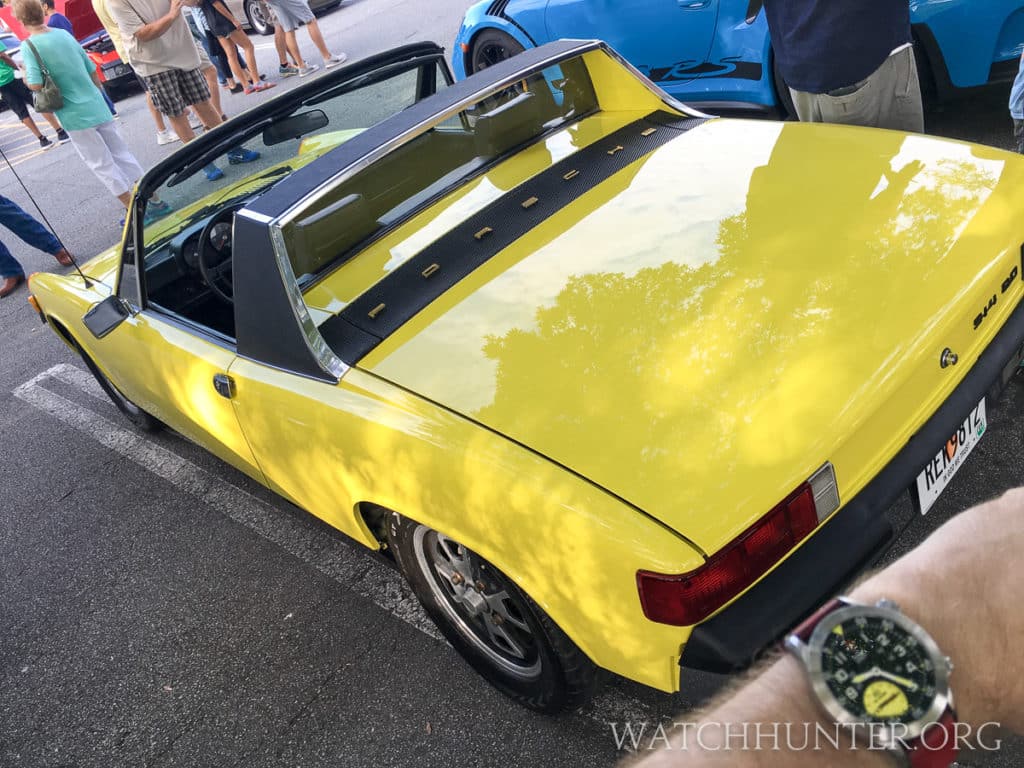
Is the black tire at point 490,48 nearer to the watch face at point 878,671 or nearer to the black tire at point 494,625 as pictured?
the black tire at point 494,625

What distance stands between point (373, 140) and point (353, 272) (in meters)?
0.39

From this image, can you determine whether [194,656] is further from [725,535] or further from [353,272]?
[725,535]

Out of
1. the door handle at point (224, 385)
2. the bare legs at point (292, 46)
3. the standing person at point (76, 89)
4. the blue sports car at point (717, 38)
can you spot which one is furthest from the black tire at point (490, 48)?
the bare legs at point (292, 46)

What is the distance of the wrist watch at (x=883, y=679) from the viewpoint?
1.09m

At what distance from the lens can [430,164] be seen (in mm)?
2838

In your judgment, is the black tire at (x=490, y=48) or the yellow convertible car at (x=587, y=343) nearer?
the yellow convertible car at (x=587, y=343)

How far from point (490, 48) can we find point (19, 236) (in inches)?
156

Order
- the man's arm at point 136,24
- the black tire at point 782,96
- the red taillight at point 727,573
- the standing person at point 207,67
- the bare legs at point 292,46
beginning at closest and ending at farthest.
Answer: the red taillight at point 727,573 < the black tire at point 782,96 < the man's arm at point 136,24 < the standing person at point 207,67 < the bare legs at point 292,46

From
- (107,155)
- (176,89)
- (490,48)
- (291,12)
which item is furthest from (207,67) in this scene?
(490,48)

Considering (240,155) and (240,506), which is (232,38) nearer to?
(240,155)

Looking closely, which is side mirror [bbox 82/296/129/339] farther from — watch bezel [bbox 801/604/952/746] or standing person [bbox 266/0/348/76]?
standing person [bbox 266/0/348/76]

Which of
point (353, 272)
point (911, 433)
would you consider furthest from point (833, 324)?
point (353, 272)

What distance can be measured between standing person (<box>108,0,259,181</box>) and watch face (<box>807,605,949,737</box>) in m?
7.15

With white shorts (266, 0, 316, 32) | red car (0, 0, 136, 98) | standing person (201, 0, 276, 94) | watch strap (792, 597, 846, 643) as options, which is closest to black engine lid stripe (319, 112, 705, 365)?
watch strap (792, 597, 846, 643)
